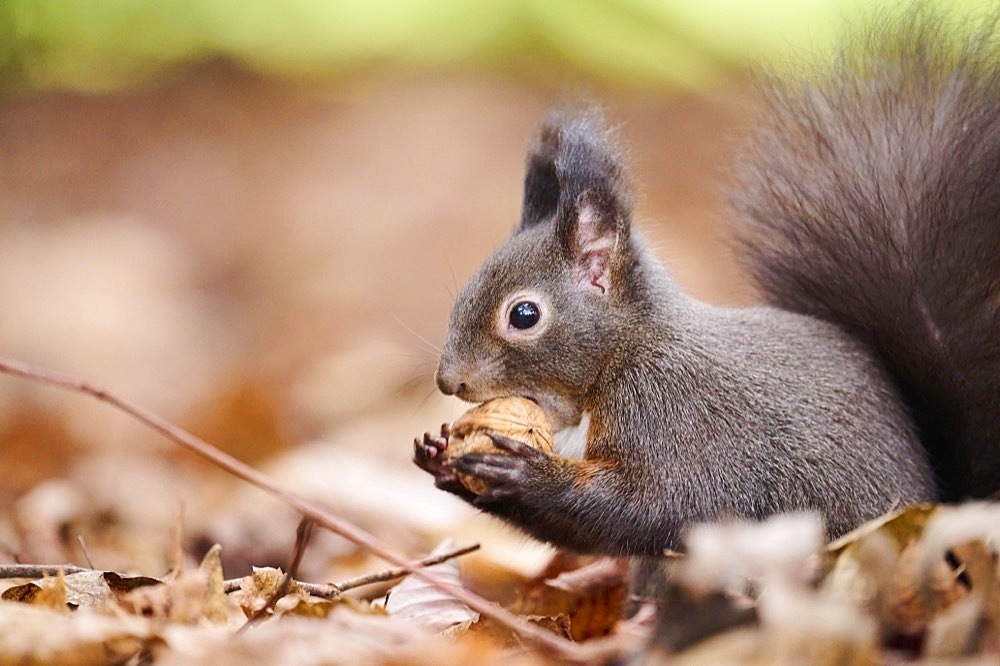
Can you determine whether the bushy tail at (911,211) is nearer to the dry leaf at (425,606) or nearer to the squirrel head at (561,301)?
the squirrel head at (561,301)

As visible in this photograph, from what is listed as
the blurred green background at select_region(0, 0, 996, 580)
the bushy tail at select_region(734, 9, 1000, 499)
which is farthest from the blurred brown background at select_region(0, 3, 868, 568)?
the bushy tail at select_region(734, 9, 1000, 499)

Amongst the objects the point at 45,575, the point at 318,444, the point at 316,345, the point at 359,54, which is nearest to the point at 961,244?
the point at 45,575

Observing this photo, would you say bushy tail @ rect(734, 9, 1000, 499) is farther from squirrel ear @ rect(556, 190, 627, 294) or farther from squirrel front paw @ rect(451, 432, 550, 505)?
squirrel front paw @ rect(451, 432, 550, 505)

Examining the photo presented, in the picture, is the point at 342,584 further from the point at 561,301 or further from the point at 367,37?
the point at 367,37

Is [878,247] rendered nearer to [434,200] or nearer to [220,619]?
[220,619]

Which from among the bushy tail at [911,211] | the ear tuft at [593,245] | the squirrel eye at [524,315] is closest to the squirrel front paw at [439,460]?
the squirrel eye at [524,315]

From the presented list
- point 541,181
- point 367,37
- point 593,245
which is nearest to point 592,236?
point 593,245
